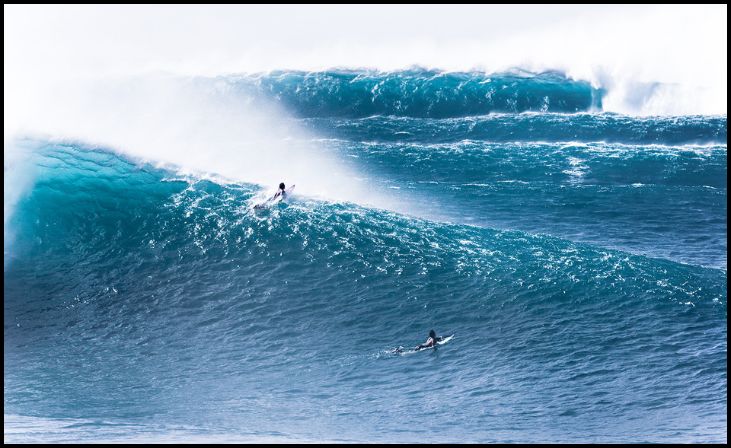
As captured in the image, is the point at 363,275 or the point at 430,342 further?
the point at 363,275

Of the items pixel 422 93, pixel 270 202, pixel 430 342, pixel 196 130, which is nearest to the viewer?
pixel 430 342

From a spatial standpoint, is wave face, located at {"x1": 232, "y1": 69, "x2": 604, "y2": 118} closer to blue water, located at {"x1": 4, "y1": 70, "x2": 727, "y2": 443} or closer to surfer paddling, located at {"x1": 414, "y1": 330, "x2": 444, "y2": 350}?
blue water, located at {"x1": 4, "y1": 70, "x2": 727, "y2": 443}

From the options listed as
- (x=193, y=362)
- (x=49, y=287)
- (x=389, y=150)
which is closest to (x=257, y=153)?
(x=389, y=150)

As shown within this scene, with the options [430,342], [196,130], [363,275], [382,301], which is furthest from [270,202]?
[196,130]

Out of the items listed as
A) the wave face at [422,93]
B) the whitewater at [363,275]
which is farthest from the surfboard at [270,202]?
the wave face at [422,93]

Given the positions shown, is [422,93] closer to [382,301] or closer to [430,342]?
[382,301]

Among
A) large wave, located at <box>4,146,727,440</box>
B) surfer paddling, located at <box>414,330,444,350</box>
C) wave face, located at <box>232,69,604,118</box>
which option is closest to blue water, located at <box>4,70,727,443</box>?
large wave, located at <box>4,146,727,440</box>

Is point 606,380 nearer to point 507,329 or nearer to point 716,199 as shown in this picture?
point 507,329

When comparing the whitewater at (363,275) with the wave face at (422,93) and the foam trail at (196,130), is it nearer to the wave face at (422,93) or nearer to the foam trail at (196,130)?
the foam trail at (196,130)

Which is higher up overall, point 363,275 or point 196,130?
point 196,130
